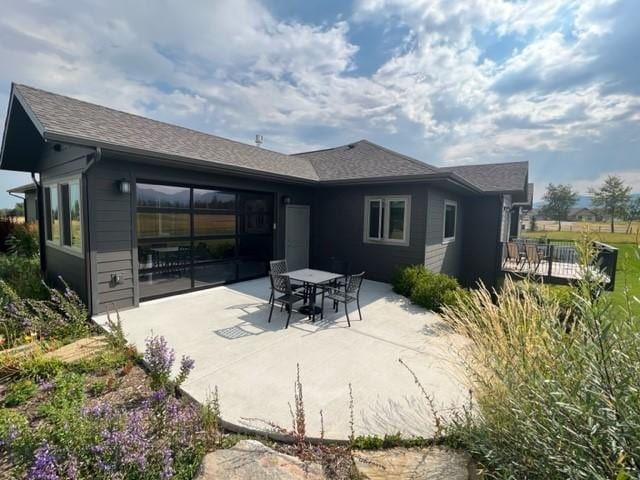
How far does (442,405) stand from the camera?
3137mm

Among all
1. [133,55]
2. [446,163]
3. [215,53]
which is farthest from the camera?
[446,163]

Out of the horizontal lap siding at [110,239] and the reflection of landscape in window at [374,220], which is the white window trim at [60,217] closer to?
the horizontal lap siding at [110,239]

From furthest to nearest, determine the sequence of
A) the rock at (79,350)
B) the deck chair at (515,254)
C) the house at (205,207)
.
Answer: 1. the deck chair at (515,254)
2. the house at (205,207)
3. the rock at (79,350)

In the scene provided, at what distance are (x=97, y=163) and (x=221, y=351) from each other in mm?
4066

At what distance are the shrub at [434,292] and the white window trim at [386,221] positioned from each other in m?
1.56

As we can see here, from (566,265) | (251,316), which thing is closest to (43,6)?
(251,316)

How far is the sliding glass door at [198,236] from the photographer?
20.7ft

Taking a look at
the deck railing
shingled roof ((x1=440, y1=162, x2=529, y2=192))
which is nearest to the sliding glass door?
shingled roof ((x1=440, y1=162, x2=529, y2=192))

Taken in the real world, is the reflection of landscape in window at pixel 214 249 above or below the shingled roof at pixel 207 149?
below

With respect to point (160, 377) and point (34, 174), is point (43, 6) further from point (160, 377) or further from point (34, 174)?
point (160, 377)

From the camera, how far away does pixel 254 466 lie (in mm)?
2219

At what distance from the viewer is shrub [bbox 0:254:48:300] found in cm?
653

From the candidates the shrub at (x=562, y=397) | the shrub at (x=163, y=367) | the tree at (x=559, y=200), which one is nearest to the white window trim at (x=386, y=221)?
the shrub at (x=562, y=397)

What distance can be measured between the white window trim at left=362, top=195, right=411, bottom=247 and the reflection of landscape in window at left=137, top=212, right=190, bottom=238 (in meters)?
4.83
